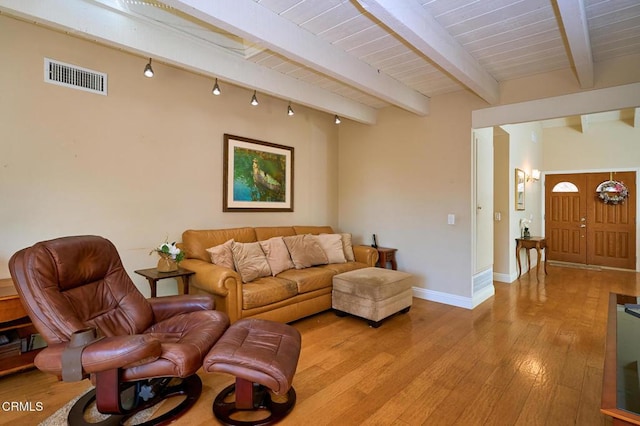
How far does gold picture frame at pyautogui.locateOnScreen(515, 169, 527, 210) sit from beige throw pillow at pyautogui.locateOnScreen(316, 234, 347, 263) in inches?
140

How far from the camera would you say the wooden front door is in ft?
21.2

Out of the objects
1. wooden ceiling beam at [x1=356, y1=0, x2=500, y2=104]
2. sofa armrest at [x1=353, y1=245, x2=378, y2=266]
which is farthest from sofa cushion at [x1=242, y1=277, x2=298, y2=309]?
wooden ceiling beam at [x1=356, y1=0, x2=500, y2=104]

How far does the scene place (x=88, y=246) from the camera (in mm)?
2139

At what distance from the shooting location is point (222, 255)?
10.8ft

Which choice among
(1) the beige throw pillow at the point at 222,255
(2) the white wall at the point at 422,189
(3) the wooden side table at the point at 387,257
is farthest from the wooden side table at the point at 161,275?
(2) the white wall at the point at 422,189

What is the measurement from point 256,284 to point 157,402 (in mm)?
1291

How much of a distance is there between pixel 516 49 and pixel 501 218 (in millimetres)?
3222

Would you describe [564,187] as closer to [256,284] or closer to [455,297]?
[455,297]

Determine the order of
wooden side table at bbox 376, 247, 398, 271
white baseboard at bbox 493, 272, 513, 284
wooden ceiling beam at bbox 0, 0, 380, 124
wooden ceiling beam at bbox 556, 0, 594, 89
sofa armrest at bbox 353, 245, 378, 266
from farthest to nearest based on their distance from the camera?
1. white baseboard at bbox 493, 272, 513, 284
2. wooden side table at bbox 376, 247, 398, 271
3. sofa armrest at bbox 353, 245, 378, 266
4. wooden ceiling beam at bbox 0, 0, 380, 124
5. wooden ceiling beam at bbox 556, 0, 594, 89

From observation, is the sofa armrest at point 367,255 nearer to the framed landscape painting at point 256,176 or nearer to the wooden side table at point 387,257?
the wooden side table at point 387,257

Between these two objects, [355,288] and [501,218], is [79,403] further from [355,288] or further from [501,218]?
[501,218]

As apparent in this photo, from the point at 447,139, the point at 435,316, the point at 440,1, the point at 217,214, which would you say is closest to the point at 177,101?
the point at 217,214

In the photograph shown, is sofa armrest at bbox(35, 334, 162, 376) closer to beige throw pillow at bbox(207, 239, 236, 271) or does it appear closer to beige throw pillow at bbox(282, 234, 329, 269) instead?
beige throw pillow at bbox(207, 239, 236, 271)

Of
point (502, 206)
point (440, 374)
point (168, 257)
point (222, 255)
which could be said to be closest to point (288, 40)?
point (222, 255)
